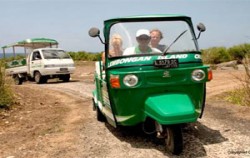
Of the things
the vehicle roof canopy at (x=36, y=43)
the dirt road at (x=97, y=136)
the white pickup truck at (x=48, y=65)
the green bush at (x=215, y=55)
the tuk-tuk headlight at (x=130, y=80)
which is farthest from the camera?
the green bush at (x=215, y=55)

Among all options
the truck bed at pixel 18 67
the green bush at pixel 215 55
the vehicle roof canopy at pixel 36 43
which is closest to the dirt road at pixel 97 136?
the truck bed at pixel 18 67

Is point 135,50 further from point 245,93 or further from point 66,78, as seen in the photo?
point 66,78

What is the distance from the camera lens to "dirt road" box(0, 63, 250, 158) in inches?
223

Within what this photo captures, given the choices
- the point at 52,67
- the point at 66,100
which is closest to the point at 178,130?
the point at 66,100

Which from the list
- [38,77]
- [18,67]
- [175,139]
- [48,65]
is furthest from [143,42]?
[18,67]

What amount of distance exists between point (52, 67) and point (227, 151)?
47.2 feet

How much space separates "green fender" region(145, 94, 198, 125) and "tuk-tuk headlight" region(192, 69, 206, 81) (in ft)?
1.07

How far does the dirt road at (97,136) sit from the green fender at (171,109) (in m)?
0.63

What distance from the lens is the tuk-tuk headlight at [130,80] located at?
17.9 feet

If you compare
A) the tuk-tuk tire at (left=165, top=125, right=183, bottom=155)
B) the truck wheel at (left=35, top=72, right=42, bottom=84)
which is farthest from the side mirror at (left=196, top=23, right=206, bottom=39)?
the truck wheel at (left=35, top=72, right=42, bottom=84)

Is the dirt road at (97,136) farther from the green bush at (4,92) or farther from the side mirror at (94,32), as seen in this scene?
the side mirror at (94,32)

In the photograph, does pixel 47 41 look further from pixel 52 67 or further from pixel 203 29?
pixel 203 29

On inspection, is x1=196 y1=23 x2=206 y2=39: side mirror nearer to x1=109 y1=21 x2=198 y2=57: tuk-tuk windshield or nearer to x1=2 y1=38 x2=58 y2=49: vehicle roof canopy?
x1=109 y1=21 x2=198 y2=57: tuk-tuk windshield

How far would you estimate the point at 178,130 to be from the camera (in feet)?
17.3
